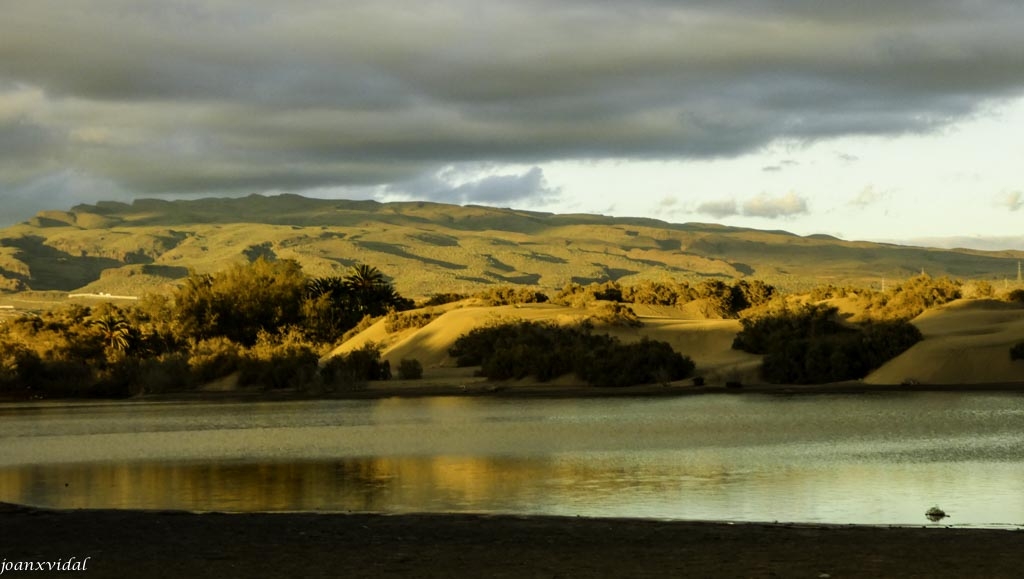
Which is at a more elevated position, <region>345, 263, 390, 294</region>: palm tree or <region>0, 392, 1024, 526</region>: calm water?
<region>345, 263, 390, 294</region>: palm tree

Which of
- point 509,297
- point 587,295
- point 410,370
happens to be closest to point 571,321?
point 410,370

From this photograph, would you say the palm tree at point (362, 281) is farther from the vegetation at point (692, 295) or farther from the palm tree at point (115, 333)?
the palm tree at point (115, 333)

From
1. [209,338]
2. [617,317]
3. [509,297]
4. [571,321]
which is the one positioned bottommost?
[209,338]

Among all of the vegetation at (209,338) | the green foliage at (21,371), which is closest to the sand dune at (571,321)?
the vegetation at (209,338)

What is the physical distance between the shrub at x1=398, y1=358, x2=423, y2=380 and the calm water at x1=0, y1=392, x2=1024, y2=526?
776 inches

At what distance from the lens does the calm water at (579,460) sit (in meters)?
22.1

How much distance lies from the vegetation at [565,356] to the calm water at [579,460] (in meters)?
11.3

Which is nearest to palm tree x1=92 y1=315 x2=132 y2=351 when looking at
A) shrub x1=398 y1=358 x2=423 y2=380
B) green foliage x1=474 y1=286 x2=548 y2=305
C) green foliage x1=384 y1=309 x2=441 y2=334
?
green foliage x1=384 y1=309 x2=441 y2=334

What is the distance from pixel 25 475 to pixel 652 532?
18765 mm

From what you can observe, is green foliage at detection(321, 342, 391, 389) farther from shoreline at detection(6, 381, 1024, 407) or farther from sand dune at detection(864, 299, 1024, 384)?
sand dune at detection(864, 299, 1024, 384)

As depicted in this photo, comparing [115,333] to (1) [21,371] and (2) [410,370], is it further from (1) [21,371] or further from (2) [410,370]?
(2) [410,370]

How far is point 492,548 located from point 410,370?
5491cm

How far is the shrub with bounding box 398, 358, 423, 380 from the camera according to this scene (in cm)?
7125

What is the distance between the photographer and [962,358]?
53.9 m
